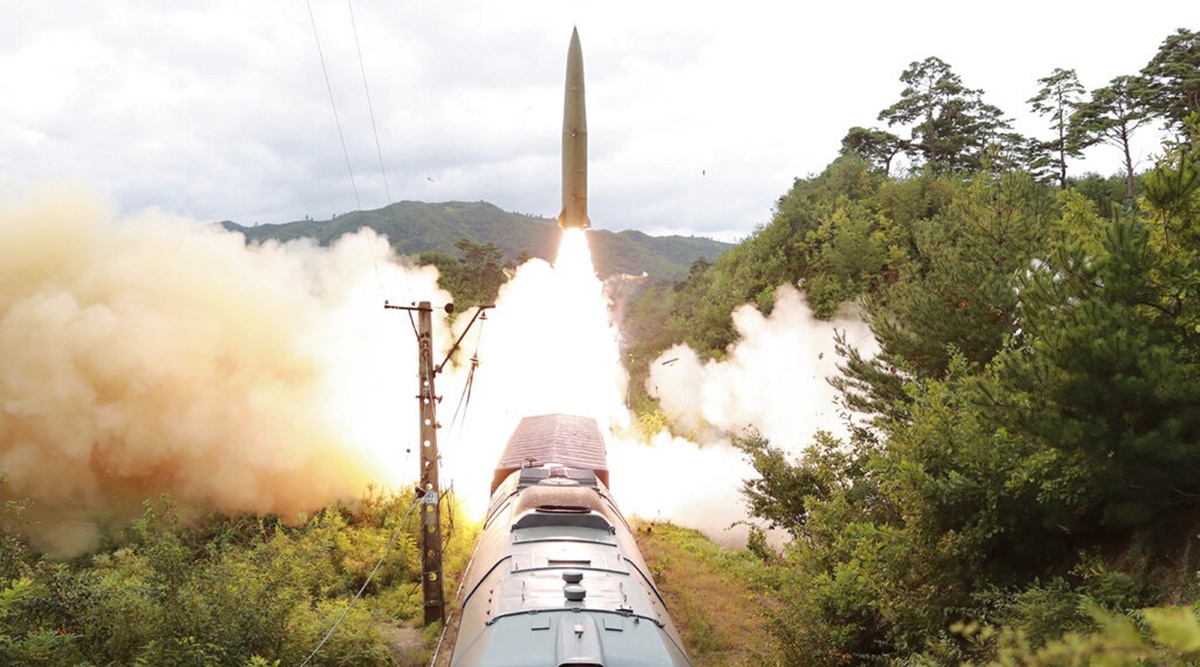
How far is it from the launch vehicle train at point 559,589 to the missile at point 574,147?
30.0ft

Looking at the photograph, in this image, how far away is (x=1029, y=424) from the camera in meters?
9.25

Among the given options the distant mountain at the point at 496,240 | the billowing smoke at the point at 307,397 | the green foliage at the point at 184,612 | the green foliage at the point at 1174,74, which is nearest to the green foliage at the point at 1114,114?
the green foliage at the point at 1174,74

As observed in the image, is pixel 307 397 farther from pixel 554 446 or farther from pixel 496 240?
pixel 496 240

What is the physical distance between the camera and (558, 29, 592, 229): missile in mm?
23594

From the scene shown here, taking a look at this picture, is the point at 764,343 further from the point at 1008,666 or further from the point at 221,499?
the point at 1008,666

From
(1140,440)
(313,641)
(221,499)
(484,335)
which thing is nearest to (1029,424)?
(1140,440)

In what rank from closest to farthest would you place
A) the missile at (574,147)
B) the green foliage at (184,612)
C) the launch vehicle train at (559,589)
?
the launch vehicle train at (559,589) → the green foliage at (184,612) → the missile at (574,147)

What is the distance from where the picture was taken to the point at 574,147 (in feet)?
77.7

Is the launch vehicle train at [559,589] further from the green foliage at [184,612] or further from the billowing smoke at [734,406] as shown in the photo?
the billowing smoke at [734,406]

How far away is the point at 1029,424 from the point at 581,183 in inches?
664

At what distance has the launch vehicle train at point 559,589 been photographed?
9.42m

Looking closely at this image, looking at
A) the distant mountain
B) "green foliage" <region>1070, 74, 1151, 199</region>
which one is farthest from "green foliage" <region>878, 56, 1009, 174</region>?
the distant mountain

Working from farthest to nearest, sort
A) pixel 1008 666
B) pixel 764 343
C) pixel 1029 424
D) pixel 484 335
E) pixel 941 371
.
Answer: pixel 764 343
pixel 484 335
pixel 941 371
pixel 1029 424
pixel 1008 666

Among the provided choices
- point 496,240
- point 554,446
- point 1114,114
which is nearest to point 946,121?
point 1114,114
